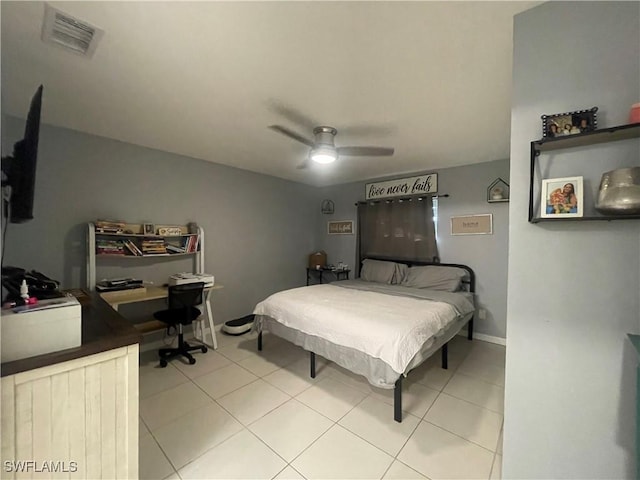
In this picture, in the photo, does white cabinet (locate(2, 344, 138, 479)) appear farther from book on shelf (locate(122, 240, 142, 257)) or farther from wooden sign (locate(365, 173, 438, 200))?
wooden sign (locate(365, 173, 438, 200))

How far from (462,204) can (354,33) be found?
2938 millimetres

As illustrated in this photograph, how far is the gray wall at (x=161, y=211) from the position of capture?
2.40 meters

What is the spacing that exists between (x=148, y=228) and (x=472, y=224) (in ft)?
13.5

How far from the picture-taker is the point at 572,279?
1.04 metres

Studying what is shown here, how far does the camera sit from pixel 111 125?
2.40 m

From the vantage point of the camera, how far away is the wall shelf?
0.91 metres

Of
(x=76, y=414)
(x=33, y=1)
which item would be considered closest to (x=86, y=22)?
(x=33, y=1)

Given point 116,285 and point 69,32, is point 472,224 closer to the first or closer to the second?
point 69,32

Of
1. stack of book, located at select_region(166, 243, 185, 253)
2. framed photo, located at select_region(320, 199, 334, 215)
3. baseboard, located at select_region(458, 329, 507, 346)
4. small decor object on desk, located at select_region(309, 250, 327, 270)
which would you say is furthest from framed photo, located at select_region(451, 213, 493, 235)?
stack of book, located at select_region(166, 243, 185, 253)

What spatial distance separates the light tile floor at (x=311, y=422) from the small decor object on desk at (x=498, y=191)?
1.94 metres

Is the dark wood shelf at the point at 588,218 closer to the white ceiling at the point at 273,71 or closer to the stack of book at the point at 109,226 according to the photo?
the white ceiling at the point at 273,71

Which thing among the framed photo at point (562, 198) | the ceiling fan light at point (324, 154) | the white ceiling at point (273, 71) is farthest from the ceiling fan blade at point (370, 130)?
the framed photo at point (562, 198)

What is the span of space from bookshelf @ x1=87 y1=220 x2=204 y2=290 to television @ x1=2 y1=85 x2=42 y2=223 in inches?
66.8

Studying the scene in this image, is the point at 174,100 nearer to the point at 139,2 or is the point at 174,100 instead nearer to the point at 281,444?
the point at 139,2
